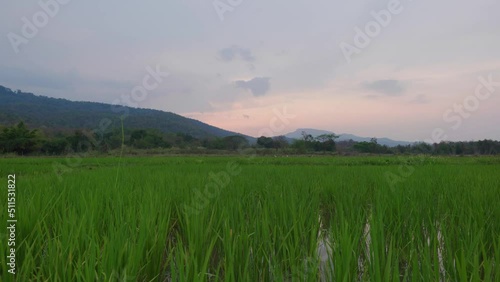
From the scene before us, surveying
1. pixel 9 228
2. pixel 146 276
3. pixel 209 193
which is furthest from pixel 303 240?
pixel 9 228

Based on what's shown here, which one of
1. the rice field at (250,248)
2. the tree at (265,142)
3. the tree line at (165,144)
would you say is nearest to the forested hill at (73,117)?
the tree line at (165,144)

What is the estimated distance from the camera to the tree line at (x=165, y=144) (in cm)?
2700

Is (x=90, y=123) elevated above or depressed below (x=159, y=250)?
above

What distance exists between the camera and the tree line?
27.0 meters

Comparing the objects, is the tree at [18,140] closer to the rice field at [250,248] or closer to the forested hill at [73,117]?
the forested hill at [73,117]

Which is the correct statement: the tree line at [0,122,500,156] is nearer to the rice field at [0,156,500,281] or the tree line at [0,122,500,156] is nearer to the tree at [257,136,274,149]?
the tree at [257,136,274,149]

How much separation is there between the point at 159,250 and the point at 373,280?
1.13 metres

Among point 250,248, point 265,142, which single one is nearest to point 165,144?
point 265,142

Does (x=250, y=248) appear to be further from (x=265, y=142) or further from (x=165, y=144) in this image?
(x=265, y=142)

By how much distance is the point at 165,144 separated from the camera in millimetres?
37719

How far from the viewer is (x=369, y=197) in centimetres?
377

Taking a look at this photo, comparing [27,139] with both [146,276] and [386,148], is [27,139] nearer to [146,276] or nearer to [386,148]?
[146,276]

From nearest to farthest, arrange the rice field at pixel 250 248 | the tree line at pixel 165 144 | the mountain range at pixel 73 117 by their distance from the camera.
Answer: the rice field at pixel 250 248 → the tree line at pixel 165 144 → the mountain range at pixel 73 117

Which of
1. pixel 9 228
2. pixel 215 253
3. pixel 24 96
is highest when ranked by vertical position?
pixel 24 96
